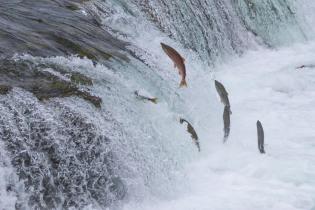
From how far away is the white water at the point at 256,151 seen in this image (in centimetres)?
438

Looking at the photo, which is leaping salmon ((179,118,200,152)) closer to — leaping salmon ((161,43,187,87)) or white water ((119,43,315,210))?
white water ((119,43,315,210))

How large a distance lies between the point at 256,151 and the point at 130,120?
138cm

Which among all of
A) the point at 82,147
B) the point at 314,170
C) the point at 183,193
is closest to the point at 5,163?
the point at 82,147

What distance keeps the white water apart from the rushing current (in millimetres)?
13

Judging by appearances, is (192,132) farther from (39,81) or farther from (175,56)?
(39,81)

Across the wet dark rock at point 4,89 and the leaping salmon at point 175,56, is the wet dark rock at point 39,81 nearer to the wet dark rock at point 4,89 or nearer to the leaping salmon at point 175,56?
the wet dark rock at point 4,89

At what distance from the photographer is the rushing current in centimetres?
390

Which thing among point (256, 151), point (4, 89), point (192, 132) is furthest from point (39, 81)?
point (256, 151)

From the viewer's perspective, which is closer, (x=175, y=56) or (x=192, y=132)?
(x=175, y=56)

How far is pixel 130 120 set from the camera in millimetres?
4617

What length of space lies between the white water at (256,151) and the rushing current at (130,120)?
1 cm

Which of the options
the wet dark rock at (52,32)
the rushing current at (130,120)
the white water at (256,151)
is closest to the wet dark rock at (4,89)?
the rushing current at (130,120)

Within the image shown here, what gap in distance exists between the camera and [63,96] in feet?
14.2

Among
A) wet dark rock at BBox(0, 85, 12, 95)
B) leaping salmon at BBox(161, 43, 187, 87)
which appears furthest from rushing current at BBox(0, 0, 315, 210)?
leaping salmon at BBox(161, 43, 187, 87)
